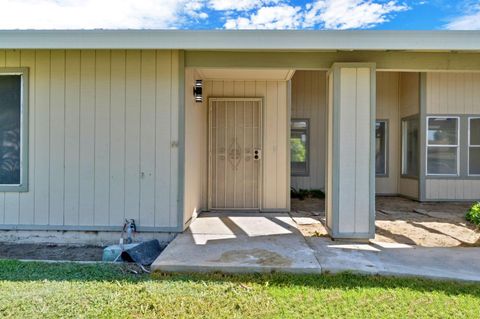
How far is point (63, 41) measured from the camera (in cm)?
379

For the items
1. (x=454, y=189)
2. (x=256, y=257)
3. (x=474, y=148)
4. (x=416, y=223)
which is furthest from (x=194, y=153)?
(x=474, y=148)

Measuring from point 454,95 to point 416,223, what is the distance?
4.42 meters

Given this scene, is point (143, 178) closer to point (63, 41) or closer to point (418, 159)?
point (63, 41)

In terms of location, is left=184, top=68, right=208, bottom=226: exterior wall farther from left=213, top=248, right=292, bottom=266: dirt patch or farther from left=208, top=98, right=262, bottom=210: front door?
left=213, top=248, right=292, bottom=266: dirt patch

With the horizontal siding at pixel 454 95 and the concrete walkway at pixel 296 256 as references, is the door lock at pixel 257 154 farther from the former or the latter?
the horizontal siding at pixel 454 95

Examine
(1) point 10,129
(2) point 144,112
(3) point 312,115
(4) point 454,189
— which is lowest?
(4) point 454,189

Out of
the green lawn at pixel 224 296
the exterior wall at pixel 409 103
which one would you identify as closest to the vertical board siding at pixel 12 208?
the green lawn at pixel 224 296

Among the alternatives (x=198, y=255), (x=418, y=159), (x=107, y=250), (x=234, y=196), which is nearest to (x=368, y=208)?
(x=198, y=255)

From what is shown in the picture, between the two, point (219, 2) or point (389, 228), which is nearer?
point (389, 228)

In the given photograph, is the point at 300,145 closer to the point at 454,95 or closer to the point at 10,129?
the point at 454,95

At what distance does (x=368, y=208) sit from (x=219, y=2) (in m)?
6.68

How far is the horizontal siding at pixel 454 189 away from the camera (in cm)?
804

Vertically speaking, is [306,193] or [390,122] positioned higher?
[390,122]

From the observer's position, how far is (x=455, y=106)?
805 centimetres
